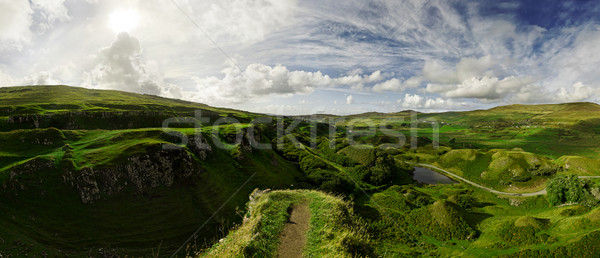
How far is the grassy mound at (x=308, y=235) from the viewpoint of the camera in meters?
12.9

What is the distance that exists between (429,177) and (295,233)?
86.6 metres

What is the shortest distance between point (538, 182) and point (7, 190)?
106 meters

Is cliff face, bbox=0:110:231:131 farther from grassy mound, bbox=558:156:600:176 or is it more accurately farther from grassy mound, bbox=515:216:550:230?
grassy mound, bbox=558:156:600:176

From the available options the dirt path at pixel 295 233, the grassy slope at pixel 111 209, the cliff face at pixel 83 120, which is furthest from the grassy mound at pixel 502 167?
the cliff face at pixel 83 120

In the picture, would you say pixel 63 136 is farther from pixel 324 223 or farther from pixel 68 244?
pixel 324 223

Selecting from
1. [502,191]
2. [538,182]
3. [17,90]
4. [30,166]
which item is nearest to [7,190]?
[30,166]

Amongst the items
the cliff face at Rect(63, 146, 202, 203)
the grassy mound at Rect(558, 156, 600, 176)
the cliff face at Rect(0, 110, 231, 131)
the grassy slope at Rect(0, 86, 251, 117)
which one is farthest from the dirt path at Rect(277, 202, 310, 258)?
the grassy slope at Rect(0, 86, 251, 117)

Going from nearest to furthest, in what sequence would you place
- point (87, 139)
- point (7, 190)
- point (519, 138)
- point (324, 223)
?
point (324, 223) → point (7, 190) → point (87, 139) → point (519, 138)

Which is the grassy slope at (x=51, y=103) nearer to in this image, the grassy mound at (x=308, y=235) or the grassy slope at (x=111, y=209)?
the grassy slope at (x=111, y=209)

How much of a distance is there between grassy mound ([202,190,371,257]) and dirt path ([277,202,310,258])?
0.36 metres

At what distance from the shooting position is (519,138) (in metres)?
160

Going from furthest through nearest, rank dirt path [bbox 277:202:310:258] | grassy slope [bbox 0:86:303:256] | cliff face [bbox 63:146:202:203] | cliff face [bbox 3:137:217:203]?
cliff face [bbox 63:146:202:203]
cliff face [bbox 3:137:217:203]
grassy slope [bbox 0:86:303:256]
dirt path [bbox 277:202:310:258]

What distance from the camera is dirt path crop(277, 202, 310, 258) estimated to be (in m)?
13.9

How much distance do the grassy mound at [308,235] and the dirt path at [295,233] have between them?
1.18 feet
